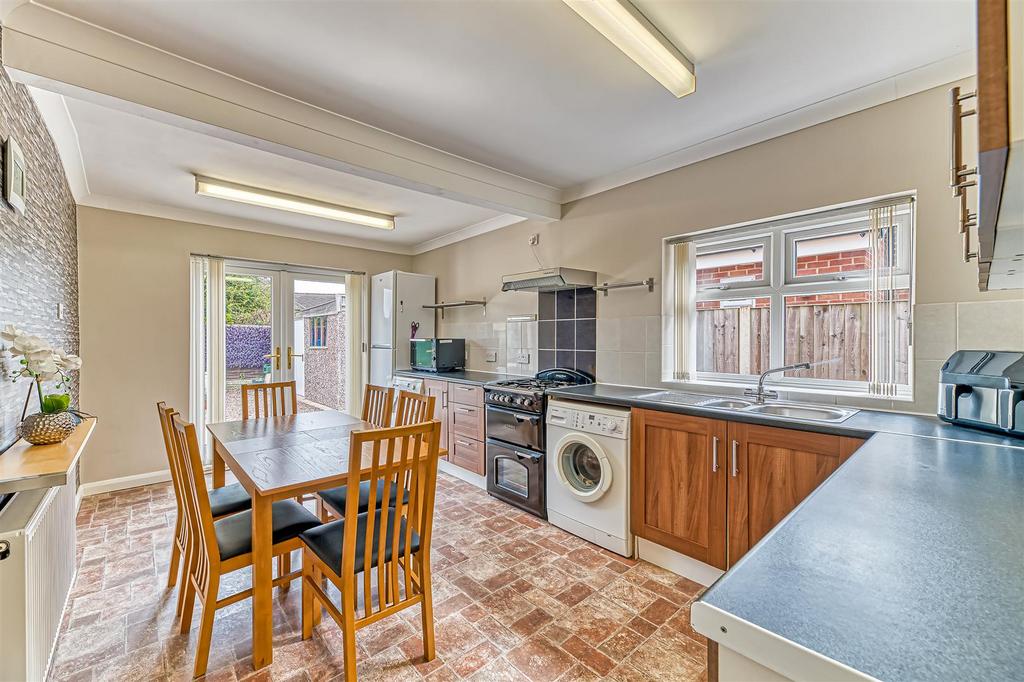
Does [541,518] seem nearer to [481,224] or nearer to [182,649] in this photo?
[182,649]

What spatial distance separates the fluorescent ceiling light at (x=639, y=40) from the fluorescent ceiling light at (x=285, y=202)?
297cm

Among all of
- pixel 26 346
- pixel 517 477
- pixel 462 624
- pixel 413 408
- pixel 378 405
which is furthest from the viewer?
pixel 517 477

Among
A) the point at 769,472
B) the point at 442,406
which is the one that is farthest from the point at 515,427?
the point at 769,472

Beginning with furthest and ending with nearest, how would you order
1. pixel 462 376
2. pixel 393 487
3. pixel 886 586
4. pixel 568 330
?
1. pixel 462 376
2. pixel 568 330
3. pixel 393 487
4. pixel 886 586

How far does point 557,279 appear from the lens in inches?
127

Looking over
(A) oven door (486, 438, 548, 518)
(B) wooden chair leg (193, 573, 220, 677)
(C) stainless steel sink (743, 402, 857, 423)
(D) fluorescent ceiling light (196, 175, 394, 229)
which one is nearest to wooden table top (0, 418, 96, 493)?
(B) wooden chair leg (193, 573, 220, 677)

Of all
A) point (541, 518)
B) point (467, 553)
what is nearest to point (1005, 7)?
point (467, 553)

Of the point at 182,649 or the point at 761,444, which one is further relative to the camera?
the point at 761,444

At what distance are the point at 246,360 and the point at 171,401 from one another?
75cm

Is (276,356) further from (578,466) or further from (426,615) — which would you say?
(426,615)

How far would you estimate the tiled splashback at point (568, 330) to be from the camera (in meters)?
3.53

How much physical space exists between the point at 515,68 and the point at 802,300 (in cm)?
210

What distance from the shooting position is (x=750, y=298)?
2777 mm

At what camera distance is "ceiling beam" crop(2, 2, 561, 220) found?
1.66 m
